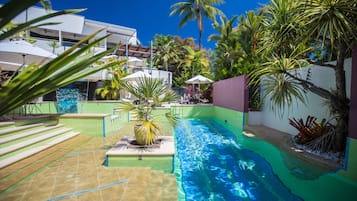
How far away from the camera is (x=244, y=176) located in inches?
205

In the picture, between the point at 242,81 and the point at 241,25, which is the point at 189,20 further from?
the point at 242,81

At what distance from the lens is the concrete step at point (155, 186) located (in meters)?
3.45

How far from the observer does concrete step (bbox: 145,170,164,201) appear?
11.3 feet

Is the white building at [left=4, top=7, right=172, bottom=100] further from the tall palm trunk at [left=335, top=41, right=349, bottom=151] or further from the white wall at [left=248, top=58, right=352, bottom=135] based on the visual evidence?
the tall palm trunk at [left=335, top=41, right=349, bottom=151]

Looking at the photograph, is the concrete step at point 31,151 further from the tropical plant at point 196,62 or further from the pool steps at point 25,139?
Answer: the tropical plant at point 196,62

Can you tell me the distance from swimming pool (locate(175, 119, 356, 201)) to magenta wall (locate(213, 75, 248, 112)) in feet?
8.43

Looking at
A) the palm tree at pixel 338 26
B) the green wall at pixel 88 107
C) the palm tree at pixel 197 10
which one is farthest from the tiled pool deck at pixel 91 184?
the palm tree at pixel 197 10

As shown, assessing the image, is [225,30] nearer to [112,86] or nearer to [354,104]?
[112,86]

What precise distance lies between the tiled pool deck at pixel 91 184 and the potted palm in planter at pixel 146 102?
1103mm

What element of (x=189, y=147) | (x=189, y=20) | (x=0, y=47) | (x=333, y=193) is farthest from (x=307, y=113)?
(x=189, y=20)

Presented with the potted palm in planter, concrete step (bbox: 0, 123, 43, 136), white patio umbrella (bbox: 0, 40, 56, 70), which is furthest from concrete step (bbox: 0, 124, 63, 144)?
the potted palm in planter

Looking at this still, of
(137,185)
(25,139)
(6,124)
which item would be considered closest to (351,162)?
(137,185)

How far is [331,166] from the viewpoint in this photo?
4.13 metres

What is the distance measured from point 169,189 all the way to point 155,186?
11.3 inches
